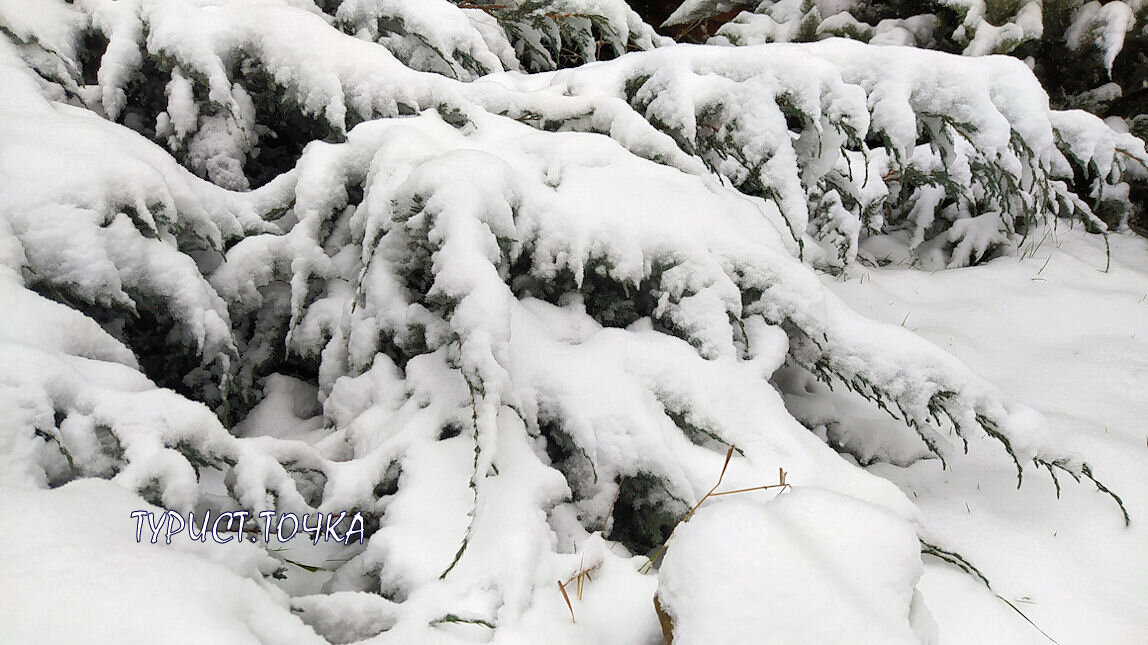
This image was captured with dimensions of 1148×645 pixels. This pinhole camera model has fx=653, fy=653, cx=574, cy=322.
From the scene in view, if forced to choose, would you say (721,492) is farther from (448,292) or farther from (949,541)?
(448,292)

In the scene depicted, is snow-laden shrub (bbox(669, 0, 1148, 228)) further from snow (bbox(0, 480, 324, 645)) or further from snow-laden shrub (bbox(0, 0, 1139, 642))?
snow (bbox(0, 480, 324, 645))

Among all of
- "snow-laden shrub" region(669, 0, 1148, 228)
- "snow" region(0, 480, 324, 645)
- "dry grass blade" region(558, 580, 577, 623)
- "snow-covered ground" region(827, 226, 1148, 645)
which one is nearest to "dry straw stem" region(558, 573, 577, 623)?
"dry grass blade" region(558, 580, 577, 623)

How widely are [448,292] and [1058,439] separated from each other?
1.16m

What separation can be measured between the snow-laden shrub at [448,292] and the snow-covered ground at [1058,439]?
0.13 meters

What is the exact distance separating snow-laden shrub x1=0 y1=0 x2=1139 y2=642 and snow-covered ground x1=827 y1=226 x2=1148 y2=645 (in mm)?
131

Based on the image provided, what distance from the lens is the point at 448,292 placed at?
0.97 m

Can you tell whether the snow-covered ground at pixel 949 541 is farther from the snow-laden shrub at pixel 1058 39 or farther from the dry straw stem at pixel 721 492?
the snow-laden shrub at pixel 1058 39

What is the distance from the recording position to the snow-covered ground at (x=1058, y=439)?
1.03m

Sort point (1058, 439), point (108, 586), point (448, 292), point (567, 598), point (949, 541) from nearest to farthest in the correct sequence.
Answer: point (108, 586), point (567, 598), point (448, 292), point (949, 541), point (1058, 439)

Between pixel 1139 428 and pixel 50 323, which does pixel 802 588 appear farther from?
pixel 1139 428

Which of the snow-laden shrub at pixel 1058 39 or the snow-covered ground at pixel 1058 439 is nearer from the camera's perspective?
the snow-covered ground at pixel 1058 439

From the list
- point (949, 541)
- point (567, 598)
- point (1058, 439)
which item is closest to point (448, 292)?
point (567, 598)

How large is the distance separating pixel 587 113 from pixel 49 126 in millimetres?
984

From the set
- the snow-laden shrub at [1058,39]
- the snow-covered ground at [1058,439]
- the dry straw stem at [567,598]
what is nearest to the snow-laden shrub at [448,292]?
the dry straw stem at [567,598]
